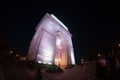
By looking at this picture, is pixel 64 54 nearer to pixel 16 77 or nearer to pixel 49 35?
pixel 49 35

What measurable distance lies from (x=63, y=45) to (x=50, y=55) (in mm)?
11777

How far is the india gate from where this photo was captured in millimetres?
44750

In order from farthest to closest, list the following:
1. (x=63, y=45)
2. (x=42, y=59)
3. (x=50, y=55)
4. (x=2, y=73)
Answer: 1. (x=63, y=45)
2. (x=50, y=55)
3. (x=42, y=59)
4. (x=2, y=73)

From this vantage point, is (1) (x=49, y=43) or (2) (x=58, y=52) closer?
(1) (x=49, y=43)

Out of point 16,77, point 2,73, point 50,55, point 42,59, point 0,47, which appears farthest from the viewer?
point 50,55

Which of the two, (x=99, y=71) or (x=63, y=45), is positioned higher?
(x=63, y=45)

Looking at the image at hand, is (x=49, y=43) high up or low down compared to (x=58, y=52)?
up

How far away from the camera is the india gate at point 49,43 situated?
44750mm

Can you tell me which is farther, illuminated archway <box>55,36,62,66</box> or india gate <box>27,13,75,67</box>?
illuminated archway <box>55,36,62,66</box>

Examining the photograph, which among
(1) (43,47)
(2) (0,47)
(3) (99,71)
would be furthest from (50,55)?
(3) (99,71)

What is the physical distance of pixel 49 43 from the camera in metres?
48.2

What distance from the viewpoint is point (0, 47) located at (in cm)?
3662

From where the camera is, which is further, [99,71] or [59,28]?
[59,28]

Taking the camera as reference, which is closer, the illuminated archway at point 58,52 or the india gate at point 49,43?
the india gate at point 49,43
